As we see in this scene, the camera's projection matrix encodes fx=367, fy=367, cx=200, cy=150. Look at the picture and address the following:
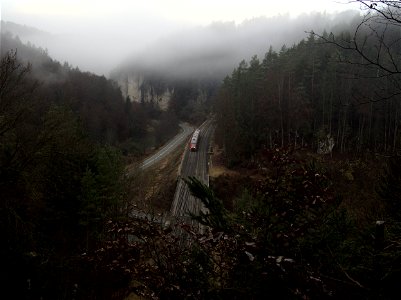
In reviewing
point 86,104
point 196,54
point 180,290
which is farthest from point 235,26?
point 180,290

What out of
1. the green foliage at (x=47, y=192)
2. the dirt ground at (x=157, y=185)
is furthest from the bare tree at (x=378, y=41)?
the dirt ground at (x=157, y=185)

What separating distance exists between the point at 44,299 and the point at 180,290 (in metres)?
6.83

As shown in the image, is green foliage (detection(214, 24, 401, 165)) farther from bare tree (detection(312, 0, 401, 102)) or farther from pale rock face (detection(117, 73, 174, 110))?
pale rock face (detection(117, 73, 174, 110))

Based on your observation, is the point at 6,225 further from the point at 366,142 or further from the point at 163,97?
the point at 163,97

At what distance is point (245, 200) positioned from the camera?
14.0 m

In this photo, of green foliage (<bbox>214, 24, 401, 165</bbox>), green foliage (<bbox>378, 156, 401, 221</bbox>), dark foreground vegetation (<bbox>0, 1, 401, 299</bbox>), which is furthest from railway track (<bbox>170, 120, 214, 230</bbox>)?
green foliage (<bbox>378, 156, 401, 221</bbox>)

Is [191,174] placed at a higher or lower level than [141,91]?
lower

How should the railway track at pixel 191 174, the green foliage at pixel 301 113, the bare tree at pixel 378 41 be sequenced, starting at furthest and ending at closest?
1. the green foliage at pixel 301 113
2. the railway track at pixel 191 174
3. the bare tree at pixel 378 41

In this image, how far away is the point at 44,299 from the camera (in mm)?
9039

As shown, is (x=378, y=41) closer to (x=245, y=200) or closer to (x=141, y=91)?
(x=245, y=200)

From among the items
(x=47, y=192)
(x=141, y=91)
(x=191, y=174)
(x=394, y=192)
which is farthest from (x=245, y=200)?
(x=141, y=91)

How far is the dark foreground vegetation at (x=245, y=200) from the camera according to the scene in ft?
11.9

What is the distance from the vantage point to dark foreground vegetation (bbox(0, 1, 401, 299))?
364cm

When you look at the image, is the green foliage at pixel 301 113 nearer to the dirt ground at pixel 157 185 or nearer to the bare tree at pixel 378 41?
the dirt ground at pixel 157 185
